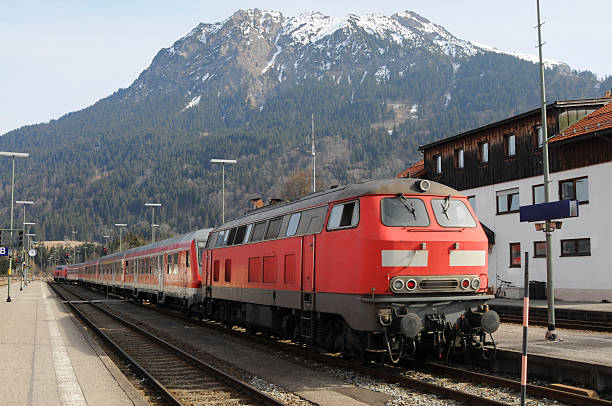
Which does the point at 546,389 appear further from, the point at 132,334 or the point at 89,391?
→ the point at 132,334

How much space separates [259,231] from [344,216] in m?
5.27

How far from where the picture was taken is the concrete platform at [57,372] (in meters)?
9.88

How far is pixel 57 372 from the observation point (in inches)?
480

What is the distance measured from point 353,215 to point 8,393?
6907 mm

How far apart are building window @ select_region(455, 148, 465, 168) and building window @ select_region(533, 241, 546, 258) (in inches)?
312

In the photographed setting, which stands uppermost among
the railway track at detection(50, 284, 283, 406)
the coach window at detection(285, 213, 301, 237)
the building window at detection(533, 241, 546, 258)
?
the coach window at detection(285, 213, 301, 237)

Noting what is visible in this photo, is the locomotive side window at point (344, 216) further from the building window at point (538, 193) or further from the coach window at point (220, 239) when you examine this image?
the building window at point (538, 193)

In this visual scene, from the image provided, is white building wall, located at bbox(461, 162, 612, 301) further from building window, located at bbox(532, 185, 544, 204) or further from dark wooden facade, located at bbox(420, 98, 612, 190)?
dark wooden facade, located at bbox(420, 98, 612, 190)

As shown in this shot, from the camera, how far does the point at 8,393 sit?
33.5 ft

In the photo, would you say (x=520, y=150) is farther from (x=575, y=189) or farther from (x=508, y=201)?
(x=575, y=189)

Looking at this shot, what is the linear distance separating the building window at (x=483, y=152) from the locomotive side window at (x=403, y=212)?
26.4m

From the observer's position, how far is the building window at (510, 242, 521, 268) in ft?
114

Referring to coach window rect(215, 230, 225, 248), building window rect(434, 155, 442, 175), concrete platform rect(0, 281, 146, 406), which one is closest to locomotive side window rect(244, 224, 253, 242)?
coach window rect(215, 230, 225, 248)

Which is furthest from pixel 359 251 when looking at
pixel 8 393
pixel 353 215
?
pixel 8 393
